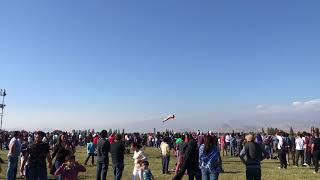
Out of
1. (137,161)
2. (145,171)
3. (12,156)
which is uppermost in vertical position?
(12,156)

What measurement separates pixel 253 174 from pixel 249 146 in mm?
704

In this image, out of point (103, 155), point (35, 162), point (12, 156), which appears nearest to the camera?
point (35, 162)

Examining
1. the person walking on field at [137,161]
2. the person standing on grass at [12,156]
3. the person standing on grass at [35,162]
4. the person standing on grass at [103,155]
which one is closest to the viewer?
the person standing on grass at [35,162]

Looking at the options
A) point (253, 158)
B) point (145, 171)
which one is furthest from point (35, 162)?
point (253, 158)

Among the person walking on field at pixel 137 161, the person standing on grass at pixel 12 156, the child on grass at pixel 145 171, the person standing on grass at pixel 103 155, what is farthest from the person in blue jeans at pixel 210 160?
the person standing on grass at pixel 12 156

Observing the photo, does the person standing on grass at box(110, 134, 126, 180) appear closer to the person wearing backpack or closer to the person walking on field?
the person walking on field

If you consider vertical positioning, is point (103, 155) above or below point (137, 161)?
above

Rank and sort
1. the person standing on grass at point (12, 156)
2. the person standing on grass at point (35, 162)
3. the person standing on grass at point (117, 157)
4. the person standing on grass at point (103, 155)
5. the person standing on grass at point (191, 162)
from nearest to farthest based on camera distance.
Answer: the person standing on grass at point (35, 162)
the person standing on grass at point (191, 162)
the person standing on grass at point (117, 157)
the person standing on grass at point (12, 156)
the person standing on grass at point (103, 155)

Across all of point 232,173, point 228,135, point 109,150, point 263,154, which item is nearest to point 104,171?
point 109,150

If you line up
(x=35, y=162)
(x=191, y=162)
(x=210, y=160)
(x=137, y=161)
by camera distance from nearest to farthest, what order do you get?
(x=210, y=160)
(x=35, y=162)
(x=191, y=162)
(x=137, y=161)

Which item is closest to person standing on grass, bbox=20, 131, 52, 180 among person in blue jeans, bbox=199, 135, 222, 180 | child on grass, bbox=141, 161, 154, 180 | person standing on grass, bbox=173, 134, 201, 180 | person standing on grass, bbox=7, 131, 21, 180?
child on grass, bbox=141, 161, 154, 180

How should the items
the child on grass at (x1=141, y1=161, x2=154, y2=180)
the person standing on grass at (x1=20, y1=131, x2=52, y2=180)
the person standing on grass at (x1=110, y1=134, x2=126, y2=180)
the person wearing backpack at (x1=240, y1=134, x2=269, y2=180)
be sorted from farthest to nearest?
1. the person standing on grass at (x1=110, y1=134, x2=126, y2=180)
2. the child on grass at (x1=141, y1=161, x2=154, y2=180)
3. the person standing on grass at (x1=20, y1=131, x2=52, y2=180)
4. the person wearing backpack at (x1=240, y1=134, x2=269, y2=180)

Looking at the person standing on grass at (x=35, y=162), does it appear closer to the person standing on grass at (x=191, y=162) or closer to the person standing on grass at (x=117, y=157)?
the person standing on grass at (x=117, y=157)

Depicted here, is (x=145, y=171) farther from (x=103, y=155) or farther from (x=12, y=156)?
(x=12, y=156)
